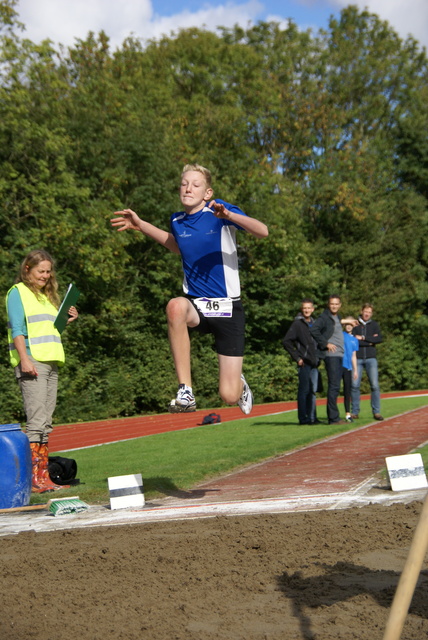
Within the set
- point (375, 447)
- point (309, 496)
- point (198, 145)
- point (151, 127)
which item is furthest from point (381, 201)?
point (309, 496)

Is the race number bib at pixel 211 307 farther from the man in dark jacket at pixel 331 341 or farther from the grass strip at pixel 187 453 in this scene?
the man in dark jacket at pixel 331 341

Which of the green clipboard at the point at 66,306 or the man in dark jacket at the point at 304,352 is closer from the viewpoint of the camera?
the green clipboard at the point at 66,306

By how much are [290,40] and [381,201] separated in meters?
11.1

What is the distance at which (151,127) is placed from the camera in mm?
28438

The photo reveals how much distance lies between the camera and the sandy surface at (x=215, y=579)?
348 cm

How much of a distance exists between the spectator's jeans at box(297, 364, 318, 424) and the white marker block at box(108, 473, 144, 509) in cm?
830

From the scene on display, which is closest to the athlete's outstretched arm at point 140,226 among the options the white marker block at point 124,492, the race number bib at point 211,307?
the race number bib at point 211,307

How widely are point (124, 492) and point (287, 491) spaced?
1.54m

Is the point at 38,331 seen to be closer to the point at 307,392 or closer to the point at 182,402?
the point at 182,402

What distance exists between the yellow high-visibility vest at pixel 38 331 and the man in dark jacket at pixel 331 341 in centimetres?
724

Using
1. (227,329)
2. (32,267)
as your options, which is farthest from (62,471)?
(227,329)

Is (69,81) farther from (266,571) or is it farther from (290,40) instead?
(266,571)

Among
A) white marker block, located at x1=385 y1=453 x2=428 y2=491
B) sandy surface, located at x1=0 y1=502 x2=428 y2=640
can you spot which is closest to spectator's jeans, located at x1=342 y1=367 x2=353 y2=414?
white marker block, located at x1=385 y1=453 x2=428 y2=491

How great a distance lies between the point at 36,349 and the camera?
828cm
